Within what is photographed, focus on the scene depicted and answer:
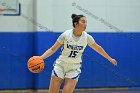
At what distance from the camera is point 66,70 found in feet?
21.9

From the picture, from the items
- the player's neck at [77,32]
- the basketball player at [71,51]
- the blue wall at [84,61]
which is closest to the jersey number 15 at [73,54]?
the basketball player at [71,51]

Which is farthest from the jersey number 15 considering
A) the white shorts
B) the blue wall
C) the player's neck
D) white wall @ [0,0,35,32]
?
white wall @ [0,0,35,32]

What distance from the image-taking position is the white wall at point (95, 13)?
37.0ft

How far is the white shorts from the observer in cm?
661

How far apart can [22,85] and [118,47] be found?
336 centimetres

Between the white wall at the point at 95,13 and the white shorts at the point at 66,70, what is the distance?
4.70 metres

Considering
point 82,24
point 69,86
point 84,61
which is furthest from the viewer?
point 84,61

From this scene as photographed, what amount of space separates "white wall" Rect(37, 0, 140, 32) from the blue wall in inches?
10.7

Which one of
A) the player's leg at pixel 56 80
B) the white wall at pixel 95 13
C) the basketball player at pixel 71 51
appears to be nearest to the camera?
the player's leg at pixel 56 80

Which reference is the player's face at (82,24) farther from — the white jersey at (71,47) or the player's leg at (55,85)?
the player's leg at (55,85)

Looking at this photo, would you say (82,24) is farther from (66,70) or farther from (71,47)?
(66,70)

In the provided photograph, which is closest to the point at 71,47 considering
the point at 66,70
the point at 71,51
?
the point at 71,51

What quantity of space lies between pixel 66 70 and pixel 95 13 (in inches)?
212

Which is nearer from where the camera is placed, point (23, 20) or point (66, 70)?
point (66, 70)
